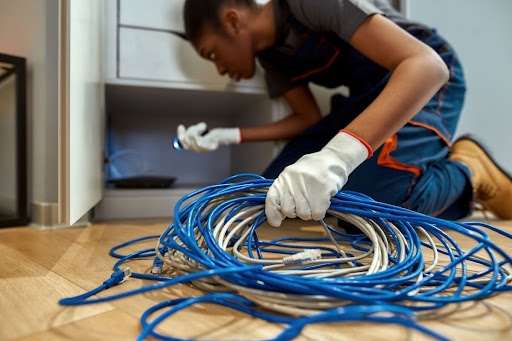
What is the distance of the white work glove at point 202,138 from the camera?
1.16 m

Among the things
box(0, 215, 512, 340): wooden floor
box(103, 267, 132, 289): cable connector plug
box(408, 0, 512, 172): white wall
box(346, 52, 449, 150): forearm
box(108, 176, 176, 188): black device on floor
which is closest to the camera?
box(0, 215, 512, 340): wooden floor

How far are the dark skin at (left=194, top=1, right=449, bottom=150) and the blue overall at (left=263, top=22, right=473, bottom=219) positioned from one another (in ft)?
0.45

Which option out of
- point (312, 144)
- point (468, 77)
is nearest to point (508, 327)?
point (312, 144)

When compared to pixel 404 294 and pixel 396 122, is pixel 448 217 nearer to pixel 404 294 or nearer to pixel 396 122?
pixel 396 122

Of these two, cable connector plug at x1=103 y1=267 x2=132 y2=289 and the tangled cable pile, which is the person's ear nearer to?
the tangled cable pile

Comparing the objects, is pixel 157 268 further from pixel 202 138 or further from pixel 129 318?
pixel 202 138

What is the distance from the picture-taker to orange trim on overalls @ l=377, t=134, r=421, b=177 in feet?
2.84

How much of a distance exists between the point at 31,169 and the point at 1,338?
857mm

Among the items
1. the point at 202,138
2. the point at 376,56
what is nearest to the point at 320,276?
the point at 376,56

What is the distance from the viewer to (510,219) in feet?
3.91

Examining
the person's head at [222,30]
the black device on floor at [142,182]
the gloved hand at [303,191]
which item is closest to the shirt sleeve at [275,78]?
the person's head at [222,30]

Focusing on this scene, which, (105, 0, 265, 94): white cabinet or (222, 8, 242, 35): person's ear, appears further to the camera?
(105, 0, 265, 94): white cabinet

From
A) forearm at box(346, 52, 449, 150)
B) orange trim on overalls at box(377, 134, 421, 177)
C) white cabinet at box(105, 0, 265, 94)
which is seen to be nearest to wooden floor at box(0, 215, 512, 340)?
forearm at box(346, 52, 449, 150)

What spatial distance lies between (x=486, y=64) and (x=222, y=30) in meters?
1.35
